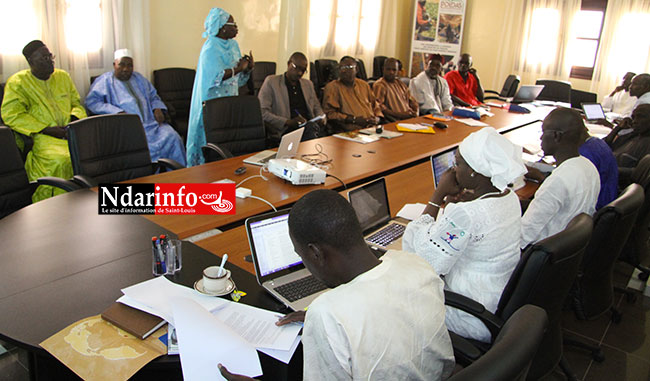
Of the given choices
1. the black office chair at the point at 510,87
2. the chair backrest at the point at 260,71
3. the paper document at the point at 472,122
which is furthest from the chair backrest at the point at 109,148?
the black office chair at the point at 510,87

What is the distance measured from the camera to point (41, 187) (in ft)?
10.6

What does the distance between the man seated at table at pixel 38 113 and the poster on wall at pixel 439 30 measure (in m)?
6.46

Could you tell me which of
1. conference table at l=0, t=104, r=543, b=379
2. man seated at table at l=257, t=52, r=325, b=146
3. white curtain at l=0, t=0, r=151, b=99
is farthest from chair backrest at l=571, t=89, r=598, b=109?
white curtain at l=0, t=0, r=151, b=99

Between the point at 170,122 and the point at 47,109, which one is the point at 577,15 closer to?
the point at 170,122

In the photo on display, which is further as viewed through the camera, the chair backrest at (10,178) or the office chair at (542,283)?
the chair backrest at (10,178)

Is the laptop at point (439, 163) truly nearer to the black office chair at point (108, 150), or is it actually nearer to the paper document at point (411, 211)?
the paper document at point (411, 211)

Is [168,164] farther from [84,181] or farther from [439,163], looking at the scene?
[439,163]

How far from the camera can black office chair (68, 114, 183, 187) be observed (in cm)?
270

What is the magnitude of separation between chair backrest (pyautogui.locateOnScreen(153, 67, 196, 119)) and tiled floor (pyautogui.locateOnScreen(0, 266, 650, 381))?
A: 3.46 metres

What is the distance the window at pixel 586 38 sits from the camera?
7.76m

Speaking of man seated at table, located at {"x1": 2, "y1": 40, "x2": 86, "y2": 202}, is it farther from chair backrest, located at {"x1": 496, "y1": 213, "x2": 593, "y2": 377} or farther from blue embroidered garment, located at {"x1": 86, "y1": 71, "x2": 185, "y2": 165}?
chair backrest, located at {"x1": 496, "y1": 213, "x2": 593, "y2": 377}

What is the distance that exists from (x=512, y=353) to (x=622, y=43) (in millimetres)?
8371

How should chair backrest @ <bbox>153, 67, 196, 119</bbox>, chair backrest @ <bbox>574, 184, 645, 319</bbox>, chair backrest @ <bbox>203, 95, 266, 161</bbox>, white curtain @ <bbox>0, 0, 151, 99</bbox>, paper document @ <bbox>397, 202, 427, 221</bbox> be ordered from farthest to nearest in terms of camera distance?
1. chair backrest @ <bbox>153, 67, 196, 119</bbox>
2. white curtain @ <bbox>0, 0, 151, 99</bbox>
3. chair backrest @ <bbox>203, 95, 266, 161</bbox>
4. paper document @ <bbox>397, 202, 427, 221</bbox>
5. chair backrest @ <bbox>574, 184, 645, 319</bbox>

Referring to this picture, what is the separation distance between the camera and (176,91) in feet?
17.5
